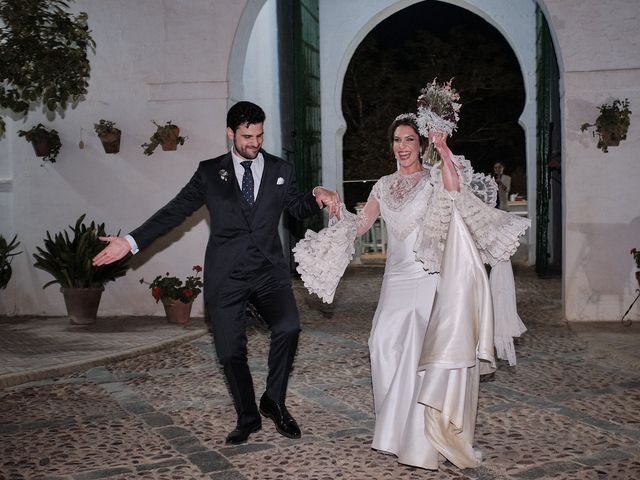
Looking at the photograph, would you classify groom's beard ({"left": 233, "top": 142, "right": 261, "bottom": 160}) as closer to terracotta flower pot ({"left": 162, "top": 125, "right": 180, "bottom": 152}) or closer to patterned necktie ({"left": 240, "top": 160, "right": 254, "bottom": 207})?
patterned necktie ({"left": 240, "top": 160, "right": 254, "bottom": 207})

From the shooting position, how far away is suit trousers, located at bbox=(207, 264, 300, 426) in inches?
187

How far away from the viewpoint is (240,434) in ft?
15.8

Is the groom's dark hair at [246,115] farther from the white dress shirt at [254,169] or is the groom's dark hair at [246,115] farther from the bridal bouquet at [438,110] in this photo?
the bridal bouquet at [438,110]

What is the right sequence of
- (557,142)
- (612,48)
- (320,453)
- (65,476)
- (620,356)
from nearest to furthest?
(65,476)
(320,453)
(620,356)
(612,48)
(557,142)

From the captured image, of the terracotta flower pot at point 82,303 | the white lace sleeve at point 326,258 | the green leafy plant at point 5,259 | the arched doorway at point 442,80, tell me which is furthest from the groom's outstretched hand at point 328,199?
the arched doorway at point 442,80

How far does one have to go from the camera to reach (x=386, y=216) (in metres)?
4.76

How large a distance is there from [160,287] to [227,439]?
4826mm

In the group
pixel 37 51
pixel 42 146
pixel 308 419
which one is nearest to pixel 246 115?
pixel 37 51

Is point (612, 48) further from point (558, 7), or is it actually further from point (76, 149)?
point (76, 149)

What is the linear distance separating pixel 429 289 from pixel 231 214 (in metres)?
1.20

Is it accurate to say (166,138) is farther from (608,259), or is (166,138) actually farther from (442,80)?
(442,80)

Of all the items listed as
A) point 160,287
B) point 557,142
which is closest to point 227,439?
point 160,287

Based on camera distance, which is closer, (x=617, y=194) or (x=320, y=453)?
(x=320, y=453)

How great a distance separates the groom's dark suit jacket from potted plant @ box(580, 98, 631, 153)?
201 inches
